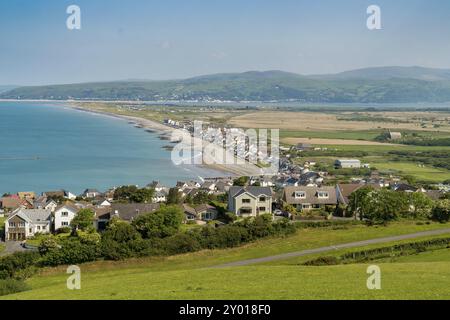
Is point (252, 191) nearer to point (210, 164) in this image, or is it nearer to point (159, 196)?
point (159, 196)

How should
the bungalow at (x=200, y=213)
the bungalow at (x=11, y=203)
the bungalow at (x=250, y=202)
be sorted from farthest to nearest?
the bungalow at (x=11, y=203)
the bungalow at (x=250, y=202)
the bungalow at (x=200, y=213)

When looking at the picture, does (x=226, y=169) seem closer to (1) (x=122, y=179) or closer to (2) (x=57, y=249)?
(1) (x=122, y=179)

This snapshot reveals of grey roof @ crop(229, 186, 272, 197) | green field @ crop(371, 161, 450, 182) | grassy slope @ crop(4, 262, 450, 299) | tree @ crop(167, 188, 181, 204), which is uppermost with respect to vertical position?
grassy slope @ crop(4, 262, 450, 299)

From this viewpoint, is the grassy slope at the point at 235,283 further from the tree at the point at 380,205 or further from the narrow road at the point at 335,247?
the tree at the point at 380,205

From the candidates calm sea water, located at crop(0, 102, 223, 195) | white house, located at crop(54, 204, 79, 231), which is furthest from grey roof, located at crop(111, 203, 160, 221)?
calm sea water, located at crop(0, 102, 223, 195)

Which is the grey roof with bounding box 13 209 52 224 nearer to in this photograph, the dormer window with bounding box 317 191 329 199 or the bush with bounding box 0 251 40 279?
the bush with bounding box 0 251 40 279

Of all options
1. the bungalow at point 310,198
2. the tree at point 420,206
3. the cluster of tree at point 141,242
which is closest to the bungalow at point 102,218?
the cluster of tree at point 141,242
